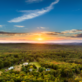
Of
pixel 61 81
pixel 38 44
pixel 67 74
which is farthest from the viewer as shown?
pixel 38 44

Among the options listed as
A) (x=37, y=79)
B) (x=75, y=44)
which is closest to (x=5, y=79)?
(x=37, y=79)

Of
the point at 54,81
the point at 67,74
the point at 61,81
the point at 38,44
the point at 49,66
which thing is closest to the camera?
the point at 54,81

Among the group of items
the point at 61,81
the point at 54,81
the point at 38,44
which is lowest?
the point at 61,81

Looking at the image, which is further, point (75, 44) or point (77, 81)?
point (75, 44)

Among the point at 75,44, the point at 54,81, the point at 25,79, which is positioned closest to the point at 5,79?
the point at 25,79

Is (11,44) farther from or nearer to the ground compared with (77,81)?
farther from the ground

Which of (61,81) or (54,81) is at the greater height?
(54,81)

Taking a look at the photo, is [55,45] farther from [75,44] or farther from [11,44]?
[11,44]

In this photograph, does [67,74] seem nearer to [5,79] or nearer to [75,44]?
[5,79]

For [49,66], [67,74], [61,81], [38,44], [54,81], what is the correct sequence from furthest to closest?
[38,44]
[49,66]
[67,74]
[61,81]
[54,81]
